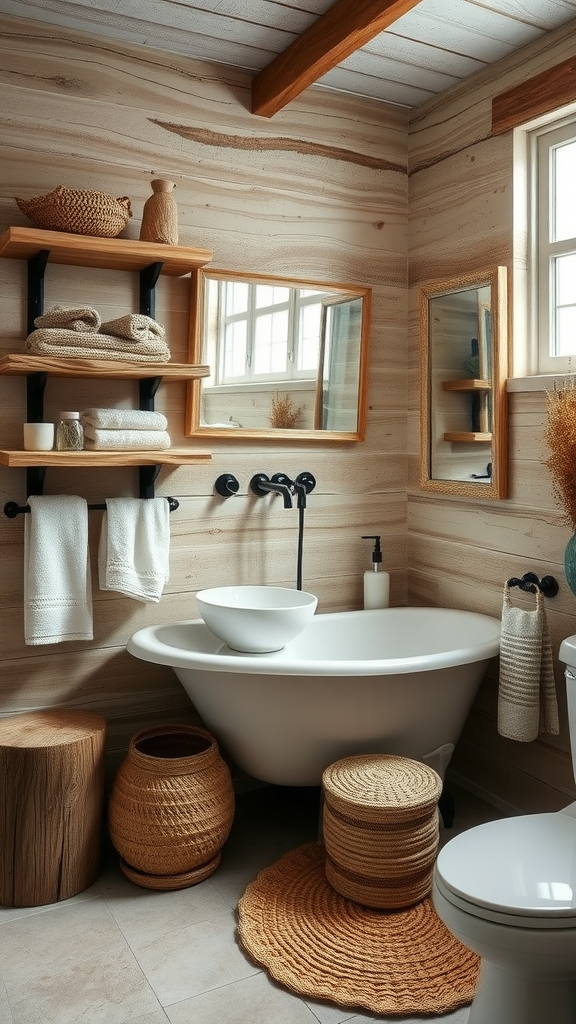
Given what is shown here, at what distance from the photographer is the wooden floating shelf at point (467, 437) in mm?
2643

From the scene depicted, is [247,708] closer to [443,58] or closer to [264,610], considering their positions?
[264,610]

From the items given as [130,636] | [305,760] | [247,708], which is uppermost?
[130,636]

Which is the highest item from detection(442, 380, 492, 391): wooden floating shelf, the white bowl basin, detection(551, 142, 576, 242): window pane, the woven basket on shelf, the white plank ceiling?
the white plank ceiling

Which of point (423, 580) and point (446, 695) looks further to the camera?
point (423, 580)

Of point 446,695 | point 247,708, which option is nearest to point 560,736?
point 446,695

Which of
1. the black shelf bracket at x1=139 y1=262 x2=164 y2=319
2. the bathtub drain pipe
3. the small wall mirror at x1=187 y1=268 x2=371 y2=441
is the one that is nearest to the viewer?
the black shelf bracket at x1=139 y1=262 x2=164 y2=319

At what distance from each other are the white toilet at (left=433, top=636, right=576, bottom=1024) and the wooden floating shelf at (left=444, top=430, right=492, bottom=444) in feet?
4.16

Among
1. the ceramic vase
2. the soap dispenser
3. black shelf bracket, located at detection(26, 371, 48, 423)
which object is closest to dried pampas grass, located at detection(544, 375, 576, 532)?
the soap dispenser

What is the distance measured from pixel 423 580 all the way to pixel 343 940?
135 cm

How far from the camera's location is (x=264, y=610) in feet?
7.61

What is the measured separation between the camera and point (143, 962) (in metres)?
1.91

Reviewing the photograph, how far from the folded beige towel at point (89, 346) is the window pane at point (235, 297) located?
1.31 ft

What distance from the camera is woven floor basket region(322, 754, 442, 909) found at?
2.06 metres

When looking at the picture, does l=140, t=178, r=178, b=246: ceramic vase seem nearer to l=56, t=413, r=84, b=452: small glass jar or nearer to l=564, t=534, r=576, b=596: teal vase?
l=56, t=413, r=84, b=452: small glass jar
